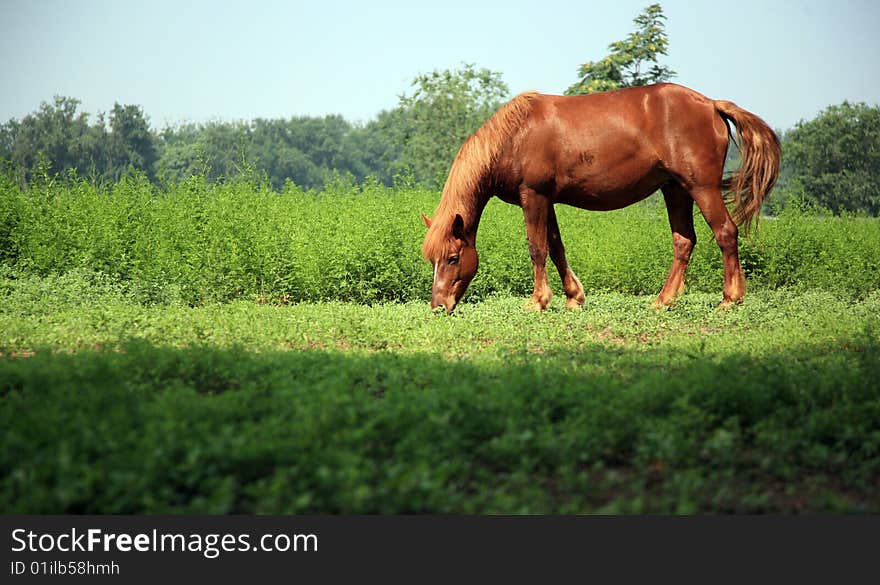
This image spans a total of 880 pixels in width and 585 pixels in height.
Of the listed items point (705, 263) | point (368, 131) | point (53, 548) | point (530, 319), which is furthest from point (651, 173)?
point (368, 131)

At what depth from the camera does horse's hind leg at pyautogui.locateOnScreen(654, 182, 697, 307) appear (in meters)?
9.94

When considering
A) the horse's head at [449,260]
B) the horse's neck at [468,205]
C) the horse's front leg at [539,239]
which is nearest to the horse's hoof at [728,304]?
the horse's front leg at [539,239]

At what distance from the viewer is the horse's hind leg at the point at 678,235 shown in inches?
391

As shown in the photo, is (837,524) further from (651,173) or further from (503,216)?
(503,216)

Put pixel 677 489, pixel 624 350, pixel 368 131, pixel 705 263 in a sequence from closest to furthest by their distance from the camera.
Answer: pixel 677 489 → pixel 624 350 → pixel 705 263 → pixel 368 131

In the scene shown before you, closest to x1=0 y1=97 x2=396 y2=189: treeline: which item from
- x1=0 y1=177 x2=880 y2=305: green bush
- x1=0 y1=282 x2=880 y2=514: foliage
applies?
x1=0 y1=177 x2=880 y2=305: green bush

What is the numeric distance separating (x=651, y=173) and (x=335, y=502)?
22.9 feet

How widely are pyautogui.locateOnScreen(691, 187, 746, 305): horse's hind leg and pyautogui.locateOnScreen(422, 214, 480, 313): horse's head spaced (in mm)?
2578

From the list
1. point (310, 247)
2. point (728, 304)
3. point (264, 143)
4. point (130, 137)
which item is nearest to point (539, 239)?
point (728, 304)

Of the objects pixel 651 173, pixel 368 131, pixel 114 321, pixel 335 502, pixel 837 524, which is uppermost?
pixel 368 131

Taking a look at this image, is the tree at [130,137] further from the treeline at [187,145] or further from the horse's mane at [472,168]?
the horse's mane at [472,168]

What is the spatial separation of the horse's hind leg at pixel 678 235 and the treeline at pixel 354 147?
4.15 meters

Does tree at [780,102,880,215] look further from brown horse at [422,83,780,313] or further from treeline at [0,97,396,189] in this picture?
brown horse at [422,83,780,313]

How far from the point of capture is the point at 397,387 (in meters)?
5.23
